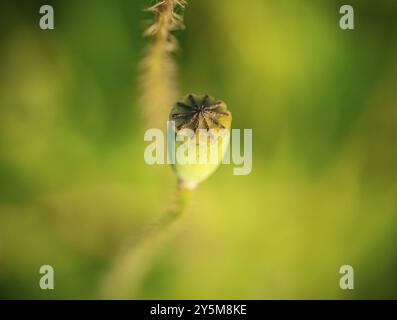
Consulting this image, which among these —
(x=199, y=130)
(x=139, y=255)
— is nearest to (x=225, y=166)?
(x=139, y=255)

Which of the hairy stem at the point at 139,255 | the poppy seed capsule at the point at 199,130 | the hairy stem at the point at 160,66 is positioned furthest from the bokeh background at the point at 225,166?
the poppy seed capsule at the point at 199,130

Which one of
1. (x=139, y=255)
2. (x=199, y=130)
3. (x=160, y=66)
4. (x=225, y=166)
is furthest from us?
(x=225, y=166)

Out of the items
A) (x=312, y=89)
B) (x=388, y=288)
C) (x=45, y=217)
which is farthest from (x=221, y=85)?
(x=388, y=288)

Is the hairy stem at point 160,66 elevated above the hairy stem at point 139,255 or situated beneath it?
elevated above

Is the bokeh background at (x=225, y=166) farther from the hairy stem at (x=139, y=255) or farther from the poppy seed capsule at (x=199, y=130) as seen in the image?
the poppy seed capsule at (x=199, y=130)

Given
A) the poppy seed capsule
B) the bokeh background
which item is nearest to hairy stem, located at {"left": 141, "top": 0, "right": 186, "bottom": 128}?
the poppy seed capsule

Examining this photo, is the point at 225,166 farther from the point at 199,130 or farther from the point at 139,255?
the point at 199,130
